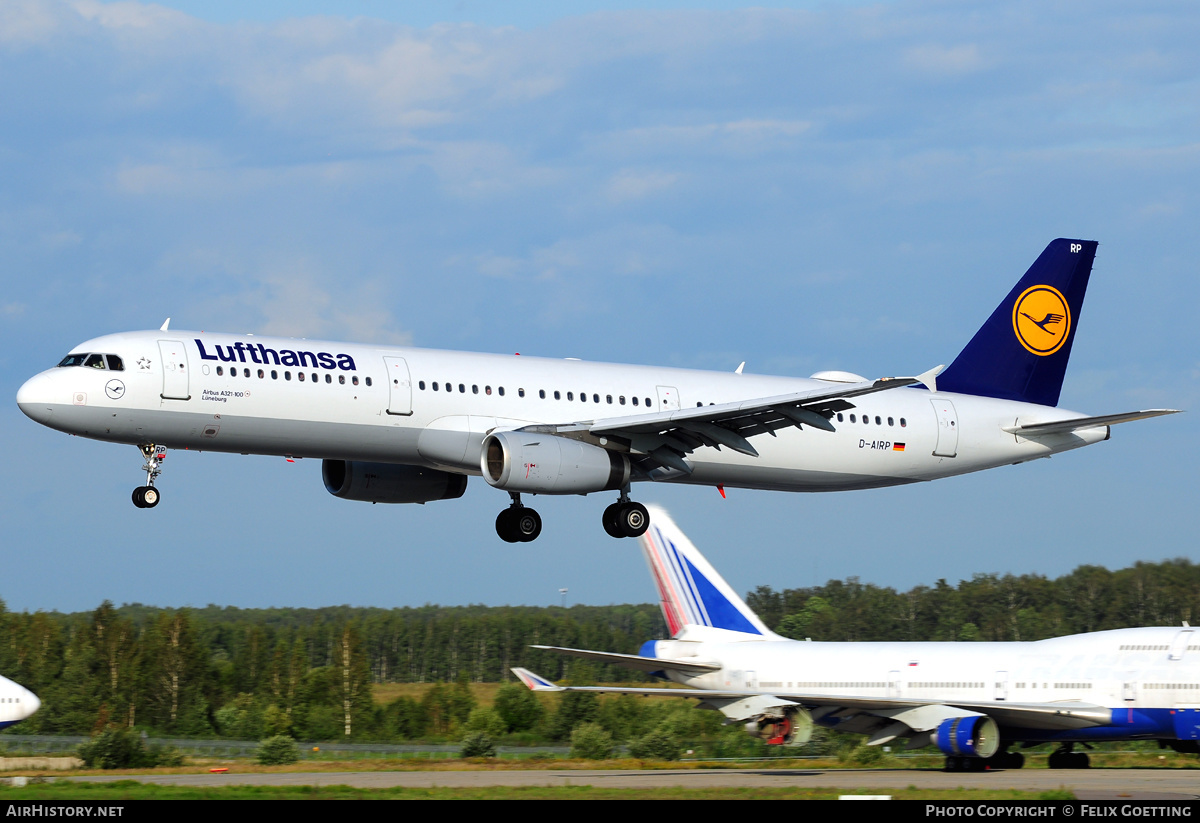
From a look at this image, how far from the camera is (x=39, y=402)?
108ft

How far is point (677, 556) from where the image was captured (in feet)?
185

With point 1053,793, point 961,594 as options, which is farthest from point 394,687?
point 1053,793

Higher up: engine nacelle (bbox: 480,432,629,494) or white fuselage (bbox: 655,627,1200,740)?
engine nacelle (bbox: 480,432,629,494)

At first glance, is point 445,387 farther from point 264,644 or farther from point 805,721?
point 264,644

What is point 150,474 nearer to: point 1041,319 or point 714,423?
point 714,423

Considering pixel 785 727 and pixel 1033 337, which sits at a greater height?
pixel 1033 337

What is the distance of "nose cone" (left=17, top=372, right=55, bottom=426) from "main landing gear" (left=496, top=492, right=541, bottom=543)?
486 inches

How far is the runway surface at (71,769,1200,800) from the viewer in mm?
35875

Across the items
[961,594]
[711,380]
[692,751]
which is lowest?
[692,751]

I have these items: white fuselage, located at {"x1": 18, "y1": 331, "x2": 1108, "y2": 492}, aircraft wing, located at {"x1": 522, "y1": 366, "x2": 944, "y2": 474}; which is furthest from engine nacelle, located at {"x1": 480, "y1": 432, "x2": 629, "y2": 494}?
white fuselage, located at {"x1": 18, "y1": 331, "x2": 1108, "y2": 492}

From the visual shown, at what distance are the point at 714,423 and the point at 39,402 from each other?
1625 centimetres

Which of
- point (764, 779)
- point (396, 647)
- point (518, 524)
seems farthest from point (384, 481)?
point (396, 647)

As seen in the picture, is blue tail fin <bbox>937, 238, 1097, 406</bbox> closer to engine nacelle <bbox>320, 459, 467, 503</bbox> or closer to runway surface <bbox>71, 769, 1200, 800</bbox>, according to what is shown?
runway surface <bbox>71, 769, 1200, 800</bbox>

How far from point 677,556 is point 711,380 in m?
17.1
